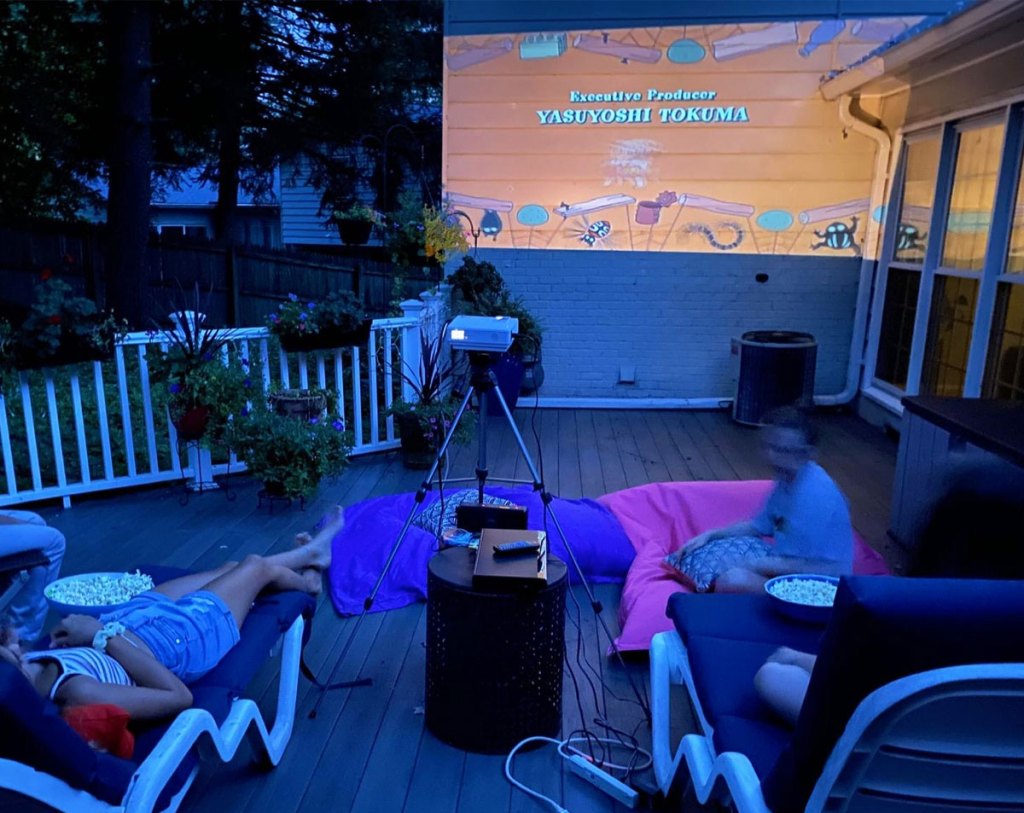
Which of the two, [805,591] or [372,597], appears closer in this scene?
[805,591]

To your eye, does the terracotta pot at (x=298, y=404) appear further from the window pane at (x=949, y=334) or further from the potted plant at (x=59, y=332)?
the window pane at (x=949, y=334)

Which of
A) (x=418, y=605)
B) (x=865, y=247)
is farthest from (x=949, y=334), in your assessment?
(x=418, y=605)

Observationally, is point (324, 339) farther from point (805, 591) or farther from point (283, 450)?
point (805, 591)

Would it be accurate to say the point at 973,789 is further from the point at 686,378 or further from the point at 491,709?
the point at 686,378

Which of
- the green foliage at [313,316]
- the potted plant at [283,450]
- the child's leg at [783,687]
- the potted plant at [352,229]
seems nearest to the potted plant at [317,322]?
the green foliage at [313,316]

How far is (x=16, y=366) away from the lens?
371 cm

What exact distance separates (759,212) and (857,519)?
11.0ft

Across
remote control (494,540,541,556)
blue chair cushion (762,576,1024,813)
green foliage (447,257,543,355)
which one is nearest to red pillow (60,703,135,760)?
remote control (494,540,541,556)

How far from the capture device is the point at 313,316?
443 cm

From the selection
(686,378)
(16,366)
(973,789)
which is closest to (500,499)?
(16,366)

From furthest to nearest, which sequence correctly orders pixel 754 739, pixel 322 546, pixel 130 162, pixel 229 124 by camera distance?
pixel 229 124 → pixel 130 162 → pixel 322 546 → pixel 754 739

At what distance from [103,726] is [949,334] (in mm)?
5430

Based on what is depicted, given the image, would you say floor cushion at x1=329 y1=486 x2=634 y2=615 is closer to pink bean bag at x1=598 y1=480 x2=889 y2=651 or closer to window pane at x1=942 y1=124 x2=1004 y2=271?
pink bean bag at x1=598 y1=480 x2=889 y2=651

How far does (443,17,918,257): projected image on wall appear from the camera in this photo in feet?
20.7
